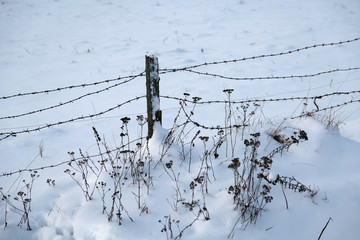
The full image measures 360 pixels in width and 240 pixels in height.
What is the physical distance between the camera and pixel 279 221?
2.30 m

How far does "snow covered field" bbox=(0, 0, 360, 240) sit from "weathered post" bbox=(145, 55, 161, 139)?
22 centimetres

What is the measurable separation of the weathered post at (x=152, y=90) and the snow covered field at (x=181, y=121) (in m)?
0.22

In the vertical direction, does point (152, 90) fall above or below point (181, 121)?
above

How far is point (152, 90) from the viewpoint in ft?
9.64

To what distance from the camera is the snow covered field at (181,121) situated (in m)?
2.39

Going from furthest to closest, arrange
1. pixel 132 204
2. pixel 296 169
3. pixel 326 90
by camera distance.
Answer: pixel 326 90
pixel 296 169
pixel 132 204

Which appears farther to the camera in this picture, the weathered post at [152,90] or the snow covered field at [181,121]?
the weathered post at [152,90]

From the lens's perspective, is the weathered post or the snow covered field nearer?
the snow covered field

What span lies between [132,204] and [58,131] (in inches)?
104

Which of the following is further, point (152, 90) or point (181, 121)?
point (181, 121)

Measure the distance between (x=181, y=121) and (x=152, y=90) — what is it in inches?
72.4

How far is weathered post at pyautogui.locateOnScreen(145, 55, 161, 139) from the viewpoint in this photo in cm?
285

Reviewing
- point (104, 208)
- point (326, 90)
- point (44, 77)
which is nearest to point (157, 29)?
point (44, 77)

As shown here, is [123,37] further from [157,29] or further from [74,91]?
[74,91]
